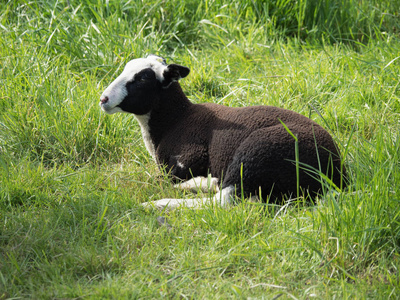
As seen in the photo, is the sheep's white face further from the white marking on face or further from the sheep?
the white marking on face

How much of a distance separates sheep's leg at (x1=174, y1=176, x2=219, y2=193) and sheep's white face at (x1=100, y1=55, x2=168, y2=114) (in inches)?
29.2

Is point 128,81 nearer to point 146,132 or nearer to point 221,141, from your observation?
point 146,132

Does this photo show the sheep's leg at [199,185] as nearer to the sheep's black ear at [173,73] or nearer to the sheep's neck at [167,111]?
the sheep's neck at [167,111]

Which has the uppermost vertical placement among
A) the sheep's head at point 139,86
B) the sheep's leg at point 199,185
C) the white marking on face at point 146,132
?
the sheep's head at point 139,86

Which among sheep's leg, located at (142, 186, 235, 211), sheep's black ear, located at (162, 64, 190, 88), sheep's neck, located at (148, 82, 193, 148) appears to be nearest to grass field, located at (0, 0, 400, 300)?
sheep's leg, located at (142, 186, 235, 211)

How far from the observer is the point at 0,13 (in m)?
6.22

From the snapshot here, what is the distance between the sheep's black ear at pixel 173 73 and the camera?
13.5ft

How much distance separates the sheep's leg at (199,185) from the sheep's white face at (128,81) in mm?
741

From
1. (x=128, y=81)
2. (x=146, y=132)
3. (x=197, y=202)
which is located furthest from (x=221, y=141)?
(x=128, y=81)

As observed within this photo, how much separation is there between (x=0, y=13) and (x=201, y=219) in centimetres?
411

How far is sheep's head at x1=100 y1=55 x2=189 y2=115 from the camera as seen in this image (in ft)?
13.5

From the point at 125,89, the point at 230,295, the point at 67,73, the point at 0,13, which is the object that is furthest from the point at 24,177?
the point at 0,13

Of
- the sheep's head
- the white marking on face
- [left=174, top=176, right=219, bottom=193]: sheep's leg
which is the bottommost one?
[left=174, top=176, right=219, bottom=193]: sheep's leg

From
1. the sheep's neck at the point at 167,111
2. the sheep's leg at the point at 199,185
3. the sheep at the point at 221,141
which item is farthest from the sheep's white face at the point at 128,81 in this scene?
the sheep's leg at the point at 199,185
